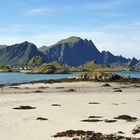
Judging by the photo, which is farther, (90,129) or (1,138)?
(90,129)

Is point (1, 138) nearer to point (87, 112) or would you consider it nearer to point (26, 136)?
point (26, 136)

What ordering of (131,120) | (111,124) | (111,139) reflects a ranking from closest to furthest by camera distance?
(111,139) → (111,124) → (131,120)

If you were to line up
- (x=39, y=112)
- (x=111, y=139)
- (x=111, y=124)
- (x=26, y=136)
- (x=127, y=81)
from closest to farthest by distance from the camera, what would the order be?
(x=111, y=139) → (x=26, y=136) → (x=111, y=124) → (x=39, y=112) → (x=127, y=81)

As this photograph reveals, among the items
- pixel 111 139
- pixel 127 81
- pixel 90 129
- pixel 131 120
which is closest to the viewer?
pixel 111 139

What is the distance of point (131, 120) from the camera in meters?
30.5

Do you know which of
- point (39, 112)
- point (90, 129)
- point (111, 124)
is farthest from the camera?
point (39, 112)

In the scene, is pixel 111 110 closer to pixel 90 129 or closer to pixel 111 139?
pixel 90 129

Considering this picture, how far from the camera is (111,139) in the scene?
2256 centimetres

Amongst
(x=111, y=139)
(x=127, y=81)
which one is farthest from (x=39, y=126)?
(x=127, y=81)

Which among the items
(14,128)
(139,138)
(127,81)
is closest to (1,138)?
(14,128)

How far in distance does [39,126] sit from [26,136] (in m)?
3.67

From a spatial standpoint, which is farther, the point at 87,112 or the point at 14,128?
the point at 87,112

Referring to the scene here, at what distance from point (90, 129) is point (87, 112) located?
390 inches

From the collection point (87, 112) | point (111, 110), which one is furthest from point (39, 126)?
point (111, 110)
